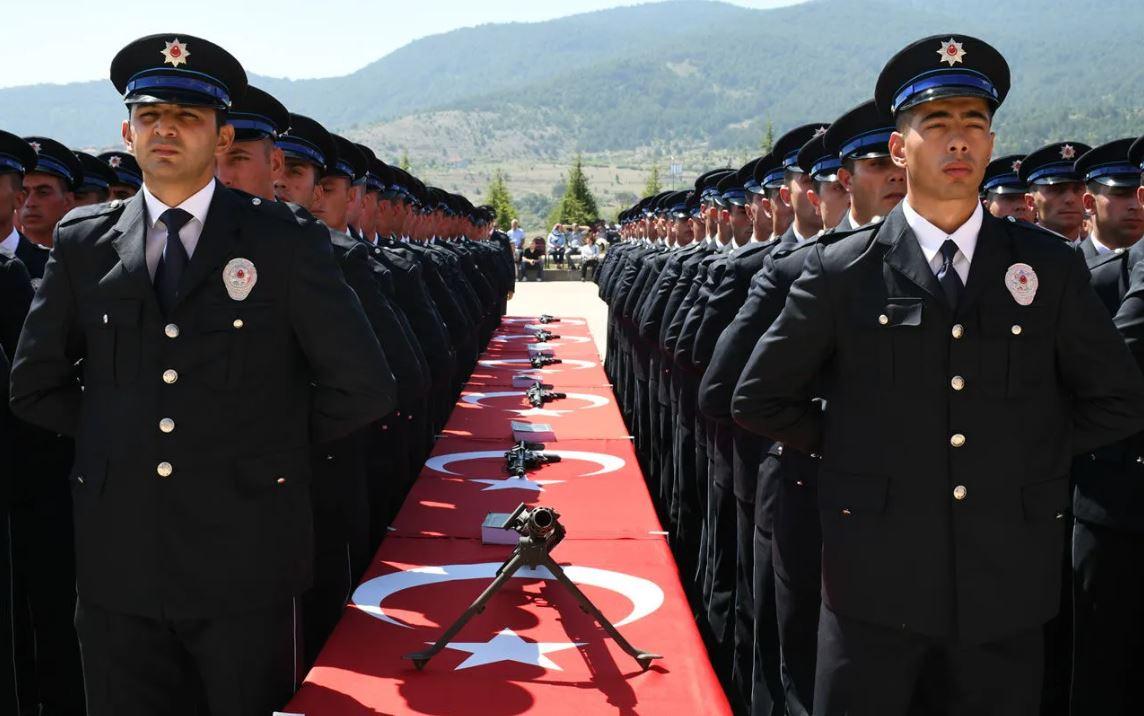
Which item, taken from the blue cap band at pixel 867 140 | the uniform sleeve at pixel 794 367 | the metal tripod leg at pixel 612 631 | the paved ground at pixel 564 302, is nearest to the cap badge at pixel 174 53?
the uniform sleeve at pixel 794 367

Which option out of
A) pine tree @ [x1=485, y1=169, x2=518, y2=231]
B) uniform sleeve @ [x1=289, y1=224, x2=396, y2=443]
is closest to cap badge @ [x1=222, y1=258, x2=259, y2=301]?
uniform sleeve @ [x1=289, y1=224, x2=396, y2=443]

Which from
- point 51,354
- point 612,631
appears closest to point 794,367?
point 612,631

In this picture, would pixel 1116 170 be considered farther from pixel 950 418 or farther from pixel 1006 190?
pixel 950 418

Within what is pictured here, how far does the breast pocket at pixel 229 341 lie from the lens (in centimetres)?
257

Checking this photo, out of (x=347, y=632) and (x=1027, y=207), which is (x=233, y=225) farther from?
(x=1027, y=207)

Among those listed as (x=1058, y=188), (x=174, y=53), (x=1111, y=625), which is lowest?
(x=1111, y=625)

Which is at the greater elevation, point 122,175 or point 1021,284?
point 122,175

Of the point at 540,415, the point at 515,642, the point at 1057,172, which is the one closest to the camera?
the point at 515,642

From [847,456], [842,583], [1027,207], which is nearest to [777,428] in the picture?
[847,456]

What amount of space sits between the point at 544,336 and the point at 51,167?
6.85m

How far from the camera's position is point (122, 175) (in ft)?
20.3

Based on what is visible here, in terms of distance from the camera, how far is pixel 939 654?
2.38 metres

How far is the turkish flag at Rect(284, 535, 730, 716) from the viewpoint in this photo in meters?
2.74

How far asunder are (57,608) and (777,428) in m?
2.79
